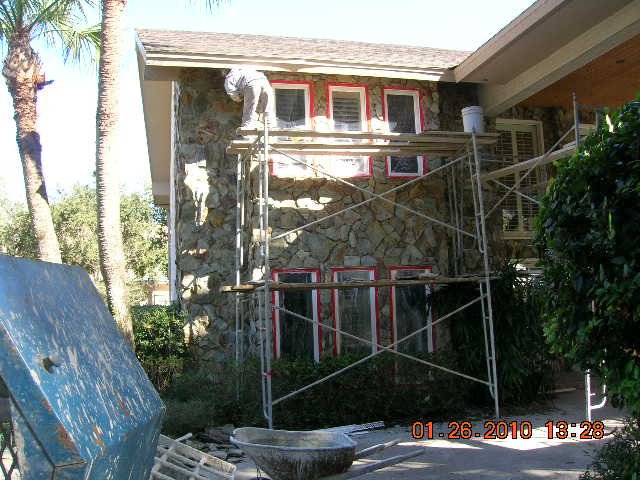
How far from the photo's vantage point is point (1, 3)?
11734 mm

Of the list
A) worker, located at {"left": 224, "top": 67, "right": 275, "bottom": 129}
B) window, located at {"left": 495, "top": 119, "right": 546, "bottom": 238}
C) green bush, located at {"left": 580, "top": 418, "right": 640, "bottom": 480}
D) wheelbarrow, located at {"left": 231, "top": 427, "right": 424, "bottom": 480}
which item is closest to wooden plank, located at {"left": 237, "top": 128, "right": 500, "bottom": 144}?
worker, located at {"left": 224, "top": 67, "right": 275, "bottom": 129}

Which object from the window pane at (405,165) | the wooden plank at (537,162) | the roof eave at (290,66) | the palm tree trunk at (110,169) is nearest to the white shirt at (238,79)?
the roof eave at (290,66)

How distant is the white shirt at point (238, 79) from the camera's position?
31.1 feet

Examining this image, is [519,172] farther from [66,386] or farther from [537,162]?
[66,386]

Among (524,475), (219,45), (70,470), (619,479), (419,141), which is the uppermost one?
(219,45)

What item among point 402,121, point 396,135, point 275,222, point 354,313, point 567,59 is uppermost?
point 567,59

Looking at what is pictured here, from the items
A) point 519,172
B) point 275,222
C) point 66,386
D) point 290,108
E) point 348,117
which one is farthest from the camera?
point 519,172

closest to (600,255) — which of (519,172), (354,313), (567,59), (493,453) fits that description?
(493,453)

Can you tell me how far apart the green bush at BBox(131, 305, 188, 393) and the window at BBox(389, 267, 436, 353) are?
11.7ft

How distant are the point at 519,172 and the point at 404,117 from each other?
8.49 feet

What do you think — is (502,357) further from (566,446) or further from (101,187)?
(101,187)

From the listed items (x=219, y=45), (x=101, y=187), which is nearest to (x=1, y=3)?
(x=219, y=45)

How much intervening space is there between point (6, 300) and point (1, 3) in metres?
12.6

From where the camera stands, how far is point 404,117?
430 inches
